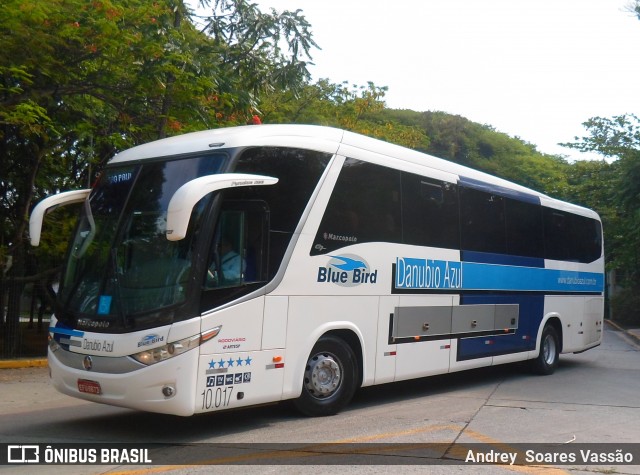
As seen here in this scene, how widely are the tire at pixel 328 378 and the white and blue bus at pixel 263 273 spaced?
20 mm

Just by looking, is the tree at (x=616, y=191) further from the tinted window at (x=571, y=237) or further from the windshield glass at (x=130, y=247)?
the windshield glass at (x=130, y=247)

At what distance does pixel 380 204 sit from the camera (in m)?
10.2

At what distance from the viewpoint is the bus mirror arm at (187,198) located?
23.4ft

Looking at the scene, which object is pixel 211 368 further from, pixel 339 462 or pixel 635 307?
pixel 635 307

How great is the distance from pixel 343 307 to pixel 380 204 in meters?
1.55

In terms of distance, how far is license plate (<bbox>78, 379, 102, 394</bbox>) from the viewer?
26.0ft

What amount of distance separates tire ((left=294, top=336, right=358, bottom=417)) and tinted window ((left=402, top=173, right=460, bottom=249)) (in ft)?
6.54

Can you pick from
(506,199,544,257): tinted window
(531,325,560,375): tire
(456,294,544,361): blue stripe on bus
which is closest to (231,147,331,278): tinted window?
(456,294,544,361): blue stripe on bus

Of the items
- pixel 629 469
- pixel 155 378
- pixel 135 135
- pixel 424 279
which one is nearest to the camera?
pixel 629 469

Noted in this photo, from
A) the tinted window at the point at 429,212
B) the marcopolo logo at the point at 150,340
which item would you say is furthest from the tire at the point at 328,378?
the marcopolo logo at the point at 150,340

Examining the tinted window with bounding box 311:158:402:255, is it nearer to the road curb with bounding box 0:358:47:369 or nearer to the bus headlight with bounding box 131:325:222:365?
the bus headlight with bounding box 131:325:222:365

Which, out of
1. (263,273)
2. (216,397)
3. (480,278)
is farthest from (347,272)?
(480,278)

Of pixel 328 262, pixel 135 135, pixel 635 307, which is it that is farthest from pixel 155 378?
pixel 635 307

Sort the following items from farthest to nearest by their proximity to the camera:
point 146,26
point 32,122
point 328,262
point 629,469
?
point 146,26, point 32,122, point 328,262, point 629,469
